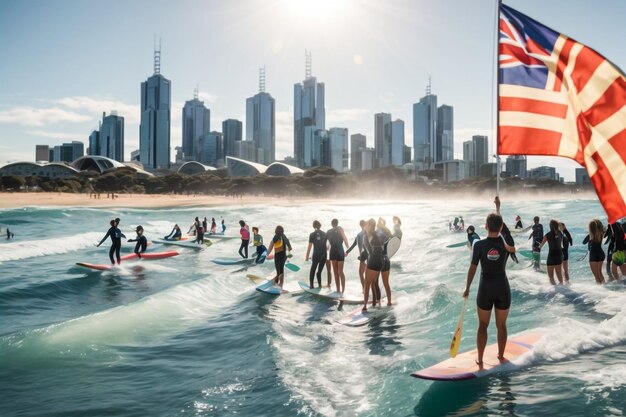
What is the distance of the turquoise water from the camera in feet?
17.3

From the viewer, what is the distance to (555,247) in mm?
10367

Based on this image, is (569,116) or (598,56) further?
(569,116)

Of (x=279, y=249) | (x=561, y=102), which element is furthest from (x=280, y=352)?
(x=561, y=102)

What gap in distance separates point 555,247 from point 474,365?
618 cm

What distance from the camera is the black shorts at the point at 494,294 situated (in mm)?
5148

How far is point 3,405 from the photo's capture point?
18.8 ft

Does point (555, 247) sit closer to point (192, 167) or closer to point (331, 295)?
point (331, 295)

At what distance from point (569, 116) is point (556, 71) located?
0.64 meters

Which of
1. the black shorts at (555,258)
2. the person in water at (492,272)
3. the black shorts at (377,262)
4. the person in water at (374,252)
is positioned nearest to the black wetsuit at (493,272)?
the person in water at (492,272)

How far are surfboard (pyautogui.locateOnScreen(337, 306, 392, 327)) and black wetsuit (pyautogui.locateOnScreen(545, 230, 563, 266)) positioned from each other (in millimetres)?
4241

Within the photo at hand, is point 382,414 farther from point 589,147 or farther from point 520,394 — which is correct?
point 589,147

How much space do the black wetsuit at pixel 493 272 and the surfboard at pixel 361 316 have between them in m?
3.84

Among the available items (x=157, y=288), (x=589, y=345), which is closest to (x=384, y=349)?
(x=589, y=345)

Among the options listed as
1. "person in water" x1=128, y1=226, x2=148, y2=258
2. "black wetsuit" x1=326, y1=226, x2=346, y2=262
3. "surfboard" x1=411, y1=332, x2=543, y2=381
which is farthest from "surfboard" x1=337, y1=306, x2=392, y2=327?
"person in water" x1=128, y1=226, x2=148, y2=258
